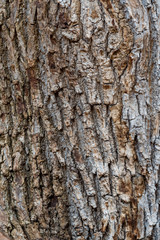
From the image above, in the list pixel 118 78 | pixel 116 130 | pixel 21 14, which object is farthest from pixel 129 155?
pixel 21 14

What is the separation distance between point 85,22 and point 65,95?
0.41 metres

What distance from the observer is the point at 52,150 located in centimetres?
153

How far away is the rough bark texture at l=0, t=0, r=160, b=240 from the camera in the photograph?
1.40 meters

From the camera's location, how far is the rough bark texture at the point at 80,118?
140 centimetres

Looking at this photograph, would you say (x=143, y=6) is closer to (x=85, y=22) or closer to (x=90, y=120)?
(x=85, y=22)

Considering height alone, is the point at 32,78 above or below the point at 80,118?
above

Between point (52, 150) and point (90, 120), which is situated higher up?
point (90, 120)

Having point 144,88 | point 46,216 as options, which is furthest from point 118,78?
point 46,216

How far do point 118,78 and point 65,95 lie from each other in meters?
0.31

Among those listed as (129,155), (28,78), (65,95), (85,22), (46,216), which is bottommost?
(46,216)

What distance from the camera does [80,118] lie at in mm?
1478

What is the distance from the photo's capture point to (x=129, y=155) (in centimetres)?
145

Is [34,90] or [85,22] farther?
[34,90]

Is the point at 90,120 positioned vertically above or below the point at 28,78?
below
